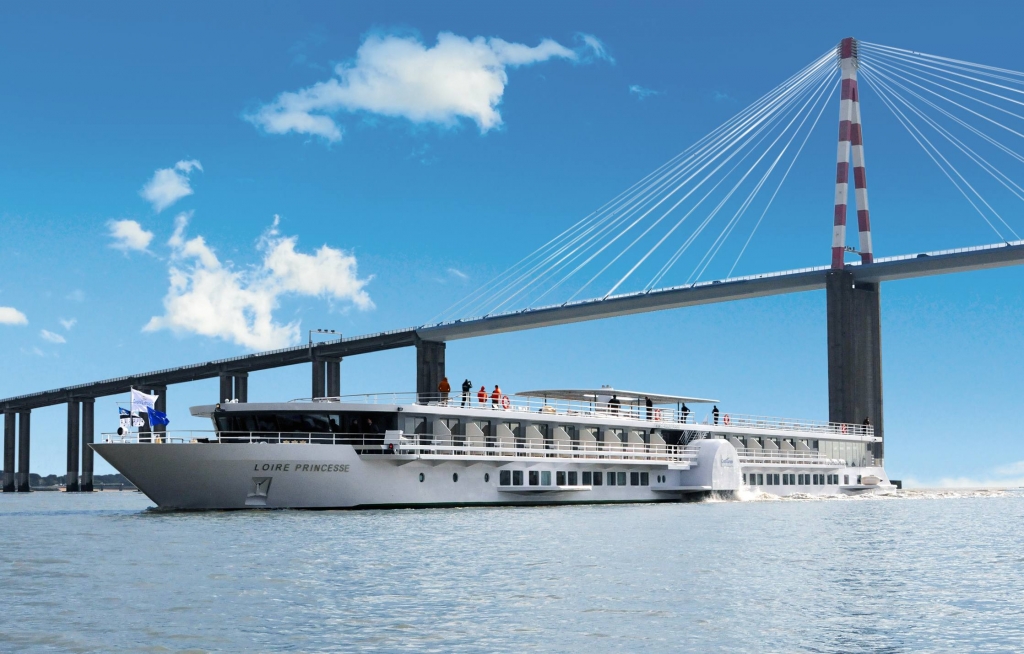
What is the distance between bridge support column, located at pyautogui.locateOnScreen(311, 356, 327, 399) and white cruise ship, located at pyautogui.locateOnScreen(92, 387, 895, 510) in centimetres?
6281

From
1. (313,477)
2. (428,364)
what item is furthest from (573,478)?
(428,364)

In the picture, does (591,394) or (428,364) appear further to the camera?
(428,364)

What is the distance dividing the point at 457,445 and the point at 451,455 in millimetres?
1486

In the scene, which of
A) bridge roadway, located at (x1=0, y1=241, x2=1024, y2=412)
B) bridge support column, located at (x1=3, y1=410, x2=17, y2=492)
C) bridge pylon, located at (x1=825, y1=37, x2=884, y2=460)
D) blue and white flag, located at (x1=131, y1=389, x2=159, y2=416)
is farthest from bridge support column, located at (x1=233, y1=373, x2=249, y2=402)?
blue and white flag, located at (x1=131, y1=389, x2=159, y2=416)

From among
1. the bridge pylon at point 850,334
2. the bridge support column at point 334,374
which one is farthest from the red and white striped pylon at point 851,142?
the bridge support column at point 334,374

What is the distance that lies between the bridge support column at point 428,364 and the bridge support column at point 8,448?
47.2 m

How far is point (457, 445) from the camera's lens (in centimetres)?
3922

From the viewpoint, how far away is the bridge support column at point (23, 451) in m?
120

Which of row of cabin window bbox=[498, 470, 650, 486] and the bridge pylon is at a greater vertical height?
the bridge pylon

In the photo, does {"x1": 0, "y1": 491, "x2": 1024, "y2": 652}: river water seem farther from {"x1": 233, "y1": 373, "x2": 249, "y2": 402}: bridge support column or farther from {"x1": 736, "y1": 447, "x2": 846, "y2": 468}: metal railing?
{"x1": 233, "y1": 373, "x2": 249, "y2": 402}: bridge support column

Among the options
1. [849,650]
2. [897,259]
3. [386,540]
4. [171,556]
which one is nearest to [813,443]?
[897,259]

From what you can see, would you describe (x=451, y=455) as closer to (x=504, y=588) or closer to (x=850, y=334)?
(x=504, y=588)

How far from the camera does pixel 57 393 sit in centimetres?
11462

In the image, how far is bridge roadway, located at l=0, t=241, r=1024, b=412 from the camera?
80000mm
